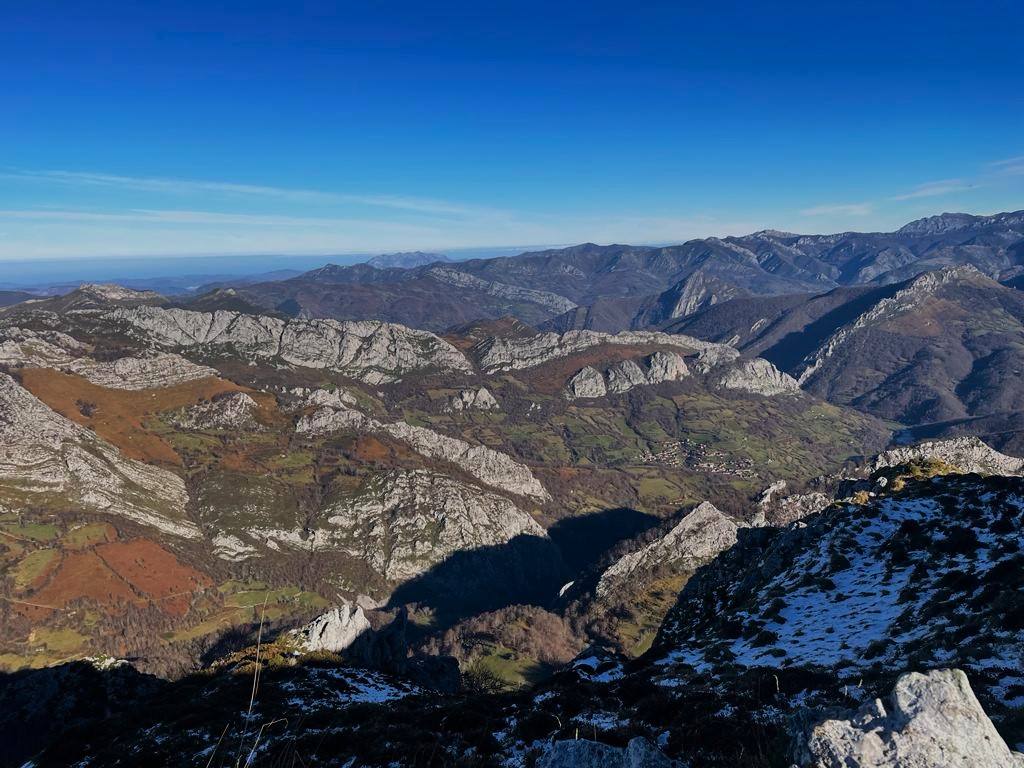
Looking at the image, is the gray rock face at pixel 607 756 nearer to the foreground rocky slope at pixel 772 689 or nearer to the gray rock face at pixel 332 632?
the foreground rocky slope at pixel 772 689

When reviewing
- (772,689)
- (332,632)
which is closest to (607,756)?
(772,689)

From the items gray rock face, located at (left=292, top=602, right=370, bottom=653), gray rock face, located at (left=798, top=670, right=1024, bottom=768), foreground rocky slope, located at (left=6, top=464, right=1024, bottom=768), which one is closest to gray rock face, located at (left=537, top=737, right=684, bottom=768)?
foreground rocky slope, located at (left=6, top=464, right=1024, bottom=768)

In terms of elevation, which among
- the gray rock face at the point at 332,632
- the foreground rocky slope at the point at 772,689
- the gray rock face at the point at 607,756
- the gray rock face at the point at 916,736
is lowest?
the gray rock face at the point at 332,632

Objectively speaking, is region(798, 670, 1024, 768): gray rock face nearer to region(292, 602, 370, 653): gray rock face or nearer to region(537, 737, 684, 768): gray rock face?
region(537, 737, 684, 768): gray rock face

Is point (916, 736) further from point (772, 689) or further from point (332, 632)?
point (332, 632)

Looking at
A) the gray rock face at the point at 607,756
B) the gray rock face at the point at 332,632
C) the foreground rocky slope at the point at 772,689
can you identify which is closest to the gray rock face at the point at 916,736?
the foreground rocky slope at the point at 772,689
